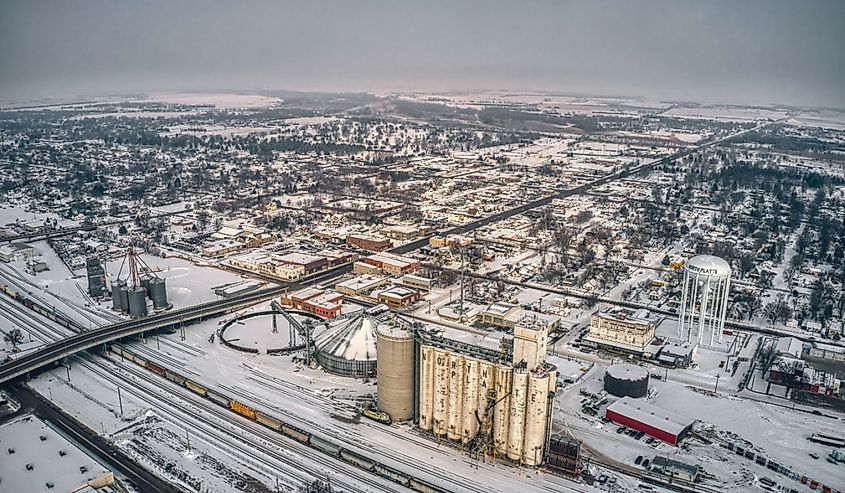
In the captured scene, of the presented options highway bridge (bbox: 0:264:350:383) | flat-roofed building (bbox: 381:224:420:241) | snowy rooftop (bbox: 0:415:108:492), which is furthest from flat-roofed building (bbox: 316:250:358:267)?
snowy rooftop (bbox: 0:415:108:492)

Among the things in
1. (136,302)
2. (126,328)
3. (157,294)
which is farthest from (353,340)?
(157,294)

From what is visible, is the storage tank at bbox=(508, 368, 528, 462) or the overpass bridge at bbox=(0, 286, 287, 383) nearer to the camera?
the storage tank at bbox=(508, 368, 528, 462)

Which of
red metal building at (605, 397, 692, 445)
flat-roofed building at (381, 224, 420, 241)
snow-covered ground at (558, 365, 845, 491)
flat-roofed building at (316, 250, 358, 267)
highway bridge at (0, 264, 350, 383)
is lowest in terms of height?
snow-covered ground at (558, 365, 845, 491)

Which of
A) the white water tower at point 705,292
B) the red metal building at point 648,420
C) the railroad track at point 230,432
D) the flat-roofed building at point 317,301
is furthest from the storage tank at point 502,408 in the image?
the flat-roofed building at point 317,301

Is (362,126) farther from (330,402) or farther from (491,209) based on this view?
(330,402)

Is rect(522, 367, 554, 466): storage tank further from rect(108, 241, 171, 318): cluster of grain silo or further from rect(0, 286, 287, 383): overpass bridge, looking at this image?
rect(108, 241, 171, 318): cluster of grain silo

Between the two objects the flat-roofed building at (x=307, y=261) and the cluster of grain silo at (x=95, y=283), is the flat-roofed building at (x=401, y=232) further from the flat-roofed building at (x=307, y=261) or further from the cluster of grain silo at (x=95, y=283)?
the cluster of grain silo at (x=95, y=283)

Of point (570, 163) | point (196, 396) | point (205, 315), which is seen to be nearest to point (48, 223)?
point (205, 315)

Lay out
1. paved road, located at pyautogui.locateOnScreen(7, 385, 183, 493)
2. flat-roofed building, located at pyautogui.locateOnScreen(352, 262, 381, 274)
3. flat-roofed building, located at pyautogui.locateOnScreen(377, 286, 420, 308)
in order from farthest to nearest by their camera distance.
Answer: flat-roofed building, located at pyautogui.locateOnScreen(352, 262, 381, 274)
flat-roofed building, located at pyautogui.locateOnScreen(377, 286, 420, 308)
paved road, located at pyautogui.locateOnScreen(7, 385, 183, 493)
